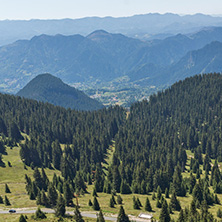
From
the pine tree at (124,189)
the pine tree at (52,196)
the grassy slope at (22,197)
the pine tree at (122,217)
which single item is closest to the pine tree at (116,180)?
the pine tree at (124,189)

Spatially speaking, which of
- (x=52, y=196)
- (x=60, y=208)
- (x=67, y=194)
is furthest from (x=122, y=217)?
(x=52, y=196)

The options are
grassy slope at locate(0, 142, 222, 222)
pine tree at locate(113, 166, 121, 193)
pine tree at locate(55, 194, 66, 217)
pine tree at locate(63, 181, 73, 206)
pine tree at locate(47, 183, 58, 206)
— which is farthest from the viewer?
pine tree at locate(113, 166, 121, 193)

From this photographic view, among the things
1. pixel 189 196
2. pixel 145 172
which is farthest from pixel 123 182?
pixel 189 196

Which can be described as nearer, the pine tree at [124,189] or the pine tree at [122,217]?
the pine tree at [122,217]

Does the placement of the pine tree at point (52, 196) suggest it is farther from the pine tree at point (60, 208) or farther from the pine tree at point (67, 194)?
the pine tree at point (60, 208)

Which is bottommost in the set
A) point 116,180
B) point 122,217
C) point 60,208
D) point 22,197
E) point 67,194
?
point 116,180

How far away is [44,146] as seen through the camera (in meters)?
197

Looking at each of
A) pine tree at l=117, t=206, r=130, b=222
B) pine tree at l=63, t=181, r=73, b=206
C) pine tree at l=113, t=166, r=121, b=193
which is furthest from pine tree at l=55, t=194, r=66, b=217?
pine tree at l=113, t=166, r=121, b=193

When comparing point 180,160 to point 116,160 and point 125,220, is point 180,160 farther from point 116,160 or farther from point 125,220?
point 125,220

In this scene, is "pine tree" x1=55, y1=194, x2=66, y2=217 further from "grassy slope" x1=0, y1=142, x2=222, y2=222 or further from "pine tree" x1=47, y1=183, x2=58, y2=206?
"pine tree" x1=47, y1=183, x2=58, y2=206

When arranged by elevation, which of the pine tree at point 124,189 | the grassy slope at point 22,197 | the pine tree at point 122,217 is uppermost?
the pine tree at point 122,217

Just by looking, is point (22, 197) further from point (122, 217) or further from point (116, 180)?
point (122, 217)

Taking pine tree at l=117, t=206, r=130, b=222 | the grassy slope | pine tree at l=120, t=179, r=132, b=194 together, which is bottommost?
pine tree at l=120, t=179, r=132, b=194

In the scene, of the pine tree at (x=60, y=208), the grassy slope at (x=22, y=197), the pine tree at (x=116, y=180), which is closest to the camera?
the pine tree at (x=60, y=208)
